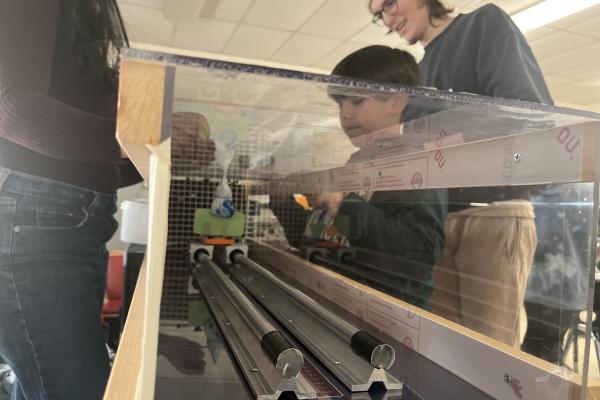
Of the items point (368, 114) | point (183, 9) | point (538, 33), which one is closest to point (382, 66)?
point (368, 114)

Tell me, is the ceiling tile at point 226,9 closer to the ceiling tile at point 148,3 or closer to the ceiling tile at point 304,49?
the ceiling tile at point 148,3

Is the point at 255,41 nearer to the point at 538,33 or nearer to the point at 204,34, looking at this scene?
the point at 204,34

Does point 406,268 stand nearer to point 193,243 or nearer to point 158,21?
point 193,243

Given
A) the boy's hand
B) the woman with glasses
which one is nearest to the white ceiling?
the woman with glasses

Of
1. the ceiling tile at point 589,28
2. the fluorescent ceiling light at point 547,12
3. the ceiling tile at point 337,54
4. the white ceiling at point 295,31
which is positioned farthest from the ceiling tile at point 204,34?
the ceiling tile at point 589,28

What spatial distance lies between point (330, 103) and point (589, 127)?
332mm

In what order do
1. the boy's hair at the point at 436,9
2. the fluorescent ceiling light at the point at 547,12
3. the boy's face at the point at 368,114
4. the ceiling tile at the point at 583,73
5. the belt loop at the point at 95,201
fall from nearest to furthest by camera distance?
the boy's face at the point at 368,114
the belt loop at the point at 95,201
the boy's hair at the point at 436,9
the fluorescent ceiling light at the point at 547,12
the ceiling tile at the point at 583,73

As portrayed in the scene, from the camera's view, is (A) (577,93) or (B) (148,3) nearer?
(B) (148,3)

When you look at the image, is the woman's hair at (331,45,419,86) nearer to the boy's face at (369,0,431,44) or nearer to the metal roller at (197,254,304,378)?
the boy's face at (369,0,431,44)

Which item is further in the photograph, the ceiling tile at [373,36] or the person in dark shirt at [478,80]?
the ceiling tile at [373,36]

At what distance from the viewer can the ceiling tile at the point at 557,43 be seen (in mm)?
3691

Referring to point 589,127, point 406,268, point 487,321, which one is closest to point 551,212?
point 589,127

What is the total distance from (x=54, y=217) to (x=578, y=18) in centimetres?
388

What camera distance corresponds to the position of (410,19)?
149 cm
